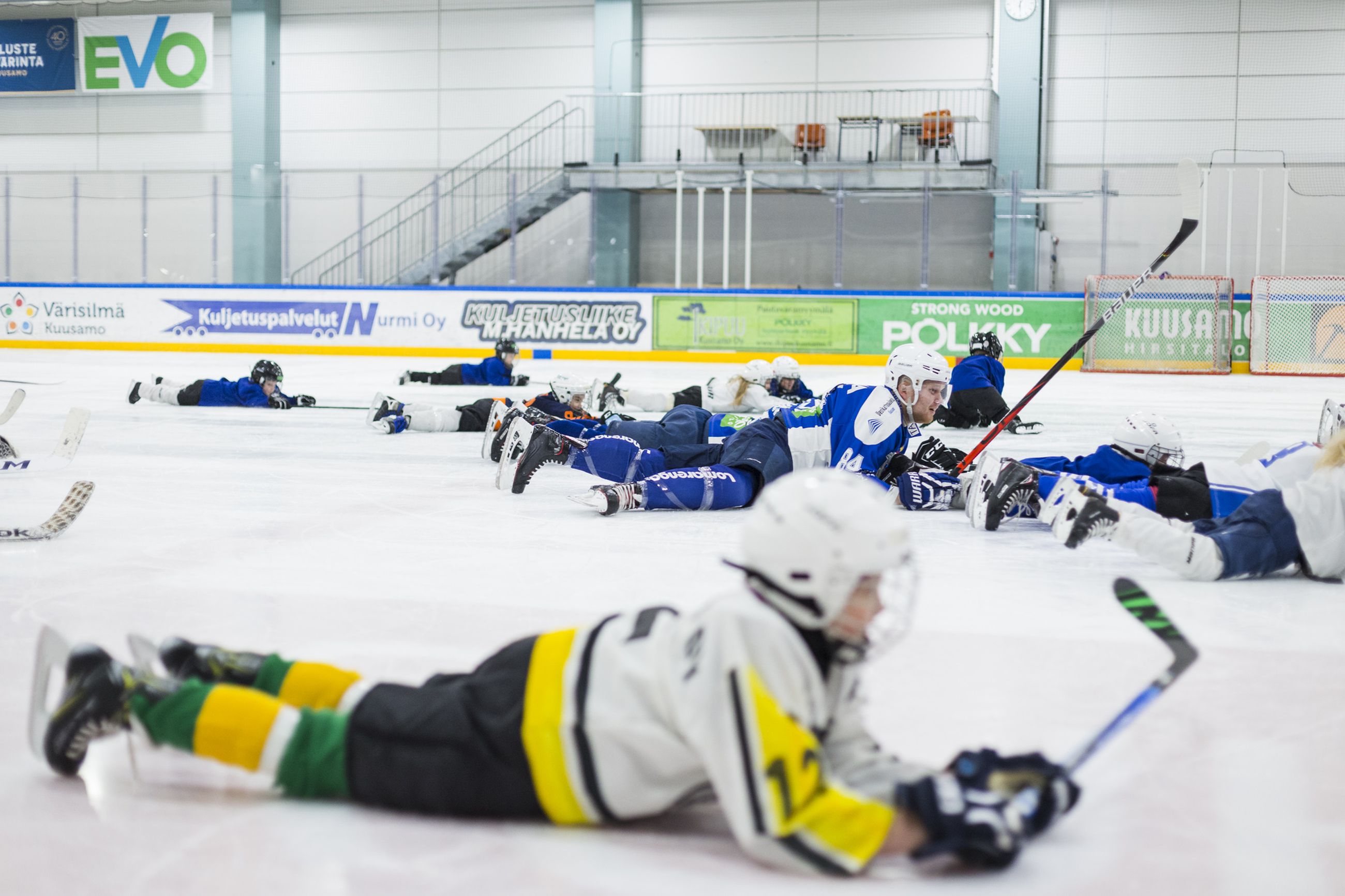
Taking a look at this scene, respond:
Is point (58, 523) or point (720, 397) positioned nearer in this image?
point (58, 523)

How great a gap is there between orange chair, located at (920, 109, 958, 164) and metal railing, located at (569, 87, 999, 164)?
0.02 m

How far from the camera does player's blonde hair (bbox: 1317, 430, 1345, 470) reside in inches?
155

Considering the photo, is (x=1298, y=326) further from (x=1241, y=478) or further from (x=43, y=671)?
(x=43, y=671)

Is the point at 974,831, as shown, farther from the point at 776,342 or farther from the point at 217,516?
the point at 776,342

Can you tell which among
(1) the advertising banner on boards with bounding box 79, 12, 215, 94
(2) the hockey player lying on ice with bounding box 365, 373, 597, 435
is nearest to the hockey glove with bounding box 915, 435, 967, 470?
(2) the hockey player lying on ice with bounding box 365, 373, 597, 435

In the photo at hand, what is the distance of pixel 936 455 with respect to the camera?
6.25 metres

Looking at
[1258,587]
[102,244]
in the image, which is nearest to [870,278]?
[102,244]

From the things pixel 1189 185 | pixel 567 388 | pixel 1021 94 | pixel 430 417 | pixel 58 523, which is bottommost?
pixel 58 523

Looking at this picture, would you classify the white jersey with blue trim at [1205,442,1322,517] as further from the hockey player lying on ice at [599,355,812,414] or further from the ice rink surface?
the hockey player lying on ice at [599,355,812,414]

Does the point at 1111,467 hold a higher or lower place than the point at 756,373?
lower

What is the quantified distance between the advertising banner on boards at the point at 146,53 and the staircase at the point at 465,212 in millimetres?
4505

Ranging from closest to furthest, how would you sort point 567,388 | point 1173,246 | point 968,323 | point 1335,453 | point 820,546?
point 820,546
point 1335,453
point 1173,246
point 567,388
point 968,323

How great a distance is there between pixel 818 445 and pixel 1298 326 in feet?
45.9

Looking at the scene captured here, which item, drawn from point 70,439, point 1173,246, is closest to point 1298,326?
point 1173,246
